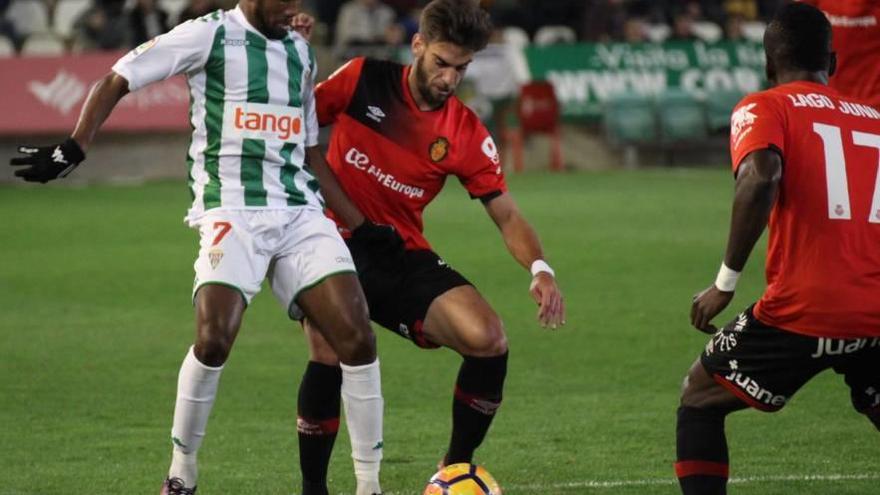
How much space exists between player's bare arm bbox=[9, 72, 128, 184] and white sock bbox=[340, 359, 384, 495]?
122 cm

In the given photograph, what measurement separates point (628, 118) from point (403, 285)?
19.3 m

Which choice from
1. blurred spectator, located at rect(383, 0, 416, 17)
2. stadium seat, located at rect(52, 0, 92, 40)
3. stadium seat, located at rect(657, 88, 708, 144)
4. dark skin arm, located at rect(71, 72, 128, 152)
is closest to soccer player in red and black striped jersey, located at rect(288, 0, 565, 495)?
dark skin arm, located at rect(71, 72, 128, 152)

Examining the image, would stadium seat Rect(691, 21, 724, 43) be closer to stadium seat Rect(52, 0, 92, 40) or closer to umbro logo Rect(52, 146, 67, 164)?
stadium seat Rect(52, 0, 92, 40)

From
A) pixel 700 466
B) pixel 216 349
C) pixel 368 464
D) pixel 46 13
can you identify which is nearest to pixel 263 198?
pixel 216 349

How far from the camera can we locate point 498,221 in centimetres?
664

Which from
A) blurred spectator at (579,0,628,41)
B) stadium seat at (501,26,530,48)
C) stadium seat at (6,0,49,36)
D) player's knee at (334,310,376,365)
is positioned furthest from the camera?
blurred spectator at (579,0,628,41)

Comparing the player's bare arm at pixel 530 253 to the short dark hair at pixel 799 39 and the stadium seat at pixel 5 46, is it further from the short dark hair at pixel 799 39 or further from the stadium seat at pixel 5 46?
the stadium seat at pixel 5 46

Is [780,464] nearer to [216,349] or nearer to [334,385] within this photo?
[334,385]

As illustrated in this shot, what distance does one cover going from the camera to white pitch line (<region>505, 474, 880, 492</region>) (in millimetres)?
6598

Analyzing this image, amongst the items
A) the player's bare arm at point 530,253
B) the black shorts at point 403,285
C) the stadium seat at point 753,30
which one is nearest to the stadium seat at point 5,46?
the stadium seat at point 753,30

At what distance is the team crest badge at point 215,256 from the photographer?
5863mm

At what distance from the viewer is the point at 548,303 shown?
6109mm

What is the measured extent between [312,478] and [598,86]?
19.8m

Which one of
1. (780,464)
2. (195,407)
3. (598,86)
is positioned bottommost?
(598,86)
